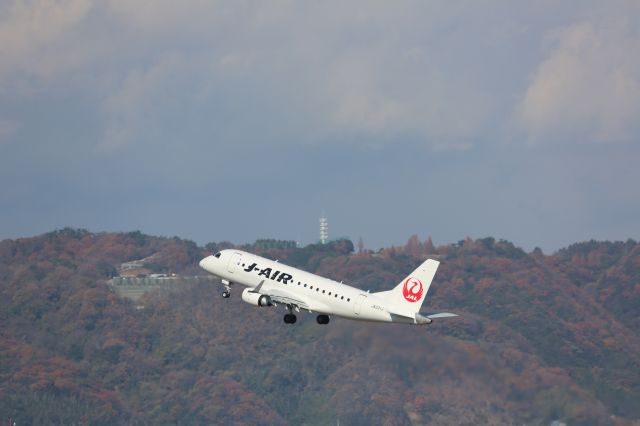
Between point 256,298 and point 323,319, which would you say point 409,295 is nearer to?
→ point 323,319

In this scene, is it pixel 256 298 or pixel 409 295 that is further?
pixel 256 298

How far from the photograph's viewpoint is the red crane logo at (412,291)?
111562 mm

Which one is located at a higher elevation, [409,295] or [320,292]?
[320,292]

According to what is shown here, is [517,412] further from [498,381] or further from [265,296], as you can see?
[265,296]

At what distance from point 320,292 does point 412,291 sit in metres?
7.33

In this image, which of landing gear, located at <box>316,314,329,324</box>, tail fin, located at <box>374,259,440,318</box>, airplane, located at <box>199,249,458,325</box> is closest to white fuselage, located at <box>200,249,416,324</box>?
airplane, located at <box>199,249,458,325</box>

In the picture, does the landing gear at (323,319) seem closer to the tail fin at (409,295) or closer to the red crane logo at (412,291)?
the tail fin at (409,295)

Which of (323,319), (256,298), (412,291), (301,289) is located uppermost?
(301,289)

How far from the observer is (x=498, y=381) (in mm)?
169625

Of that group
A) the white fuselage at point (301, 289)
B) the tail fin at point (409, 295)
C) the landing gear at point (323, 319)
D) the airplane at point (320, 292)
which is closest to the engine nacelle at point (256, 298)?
the airplane at point (320, 292)

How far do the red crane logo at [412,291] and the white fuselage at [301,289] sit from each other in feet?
5.11

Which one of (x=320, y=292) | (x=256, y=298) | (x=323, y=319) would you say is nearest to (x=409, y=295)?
(x=320, y=292)

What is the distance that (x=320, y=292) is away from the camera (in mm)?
114812

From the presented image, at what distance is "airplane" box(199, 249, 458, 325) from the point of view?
11156 cm
